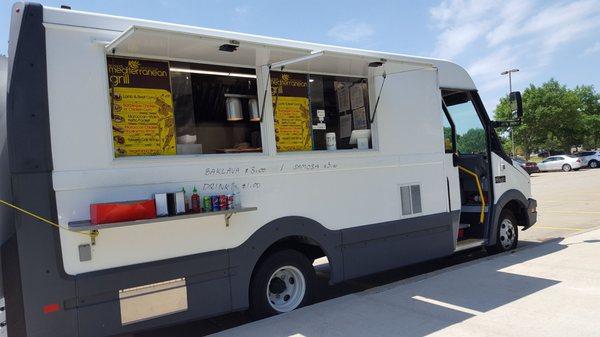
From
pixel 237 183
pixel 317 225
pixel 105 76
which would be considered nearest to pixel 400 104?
pixel 317 225

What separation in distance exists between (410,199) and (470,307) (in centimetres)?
153

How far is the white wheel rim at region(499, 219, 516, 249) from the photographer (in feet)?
23.0

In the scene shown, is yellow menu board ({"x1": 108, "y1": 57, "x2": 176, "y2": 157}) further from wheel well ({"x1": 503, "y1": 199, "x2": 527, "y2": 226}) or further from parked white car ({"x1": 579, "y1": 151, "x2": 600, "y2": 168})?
parked white car ({"x1": 579, "y1": 151, "x2": 600, "y2": 168})

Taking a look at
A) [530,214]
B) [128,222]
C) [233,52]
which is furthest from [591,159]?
[128,222]

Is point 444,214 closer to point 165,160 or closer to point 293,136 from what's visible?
point 293,136

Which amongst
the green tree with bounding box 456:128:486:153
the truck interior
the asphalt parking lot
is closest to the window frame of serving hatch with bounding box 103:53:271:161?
the asphalt parking lot

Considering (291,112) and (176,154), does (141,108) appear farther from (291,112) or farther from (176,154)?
(291,112)

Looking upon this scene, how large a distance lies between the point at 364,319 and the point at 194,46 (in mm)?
2921

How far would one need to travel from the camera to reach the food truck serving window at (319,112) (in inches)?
191

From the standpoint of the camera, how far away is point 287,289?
4.87 metres

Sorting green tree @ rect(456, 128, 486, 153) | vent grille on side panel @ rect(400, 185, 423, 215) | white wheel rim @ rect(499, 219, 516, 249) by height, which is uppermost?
green tree @ rect(456, 128, 486, 153)

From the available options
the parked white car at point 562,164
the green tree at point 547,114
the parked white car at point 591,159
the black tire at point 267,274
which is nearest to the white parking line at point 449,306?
the black tire at point 267,274

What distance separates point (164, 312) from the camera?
3883 millimetres

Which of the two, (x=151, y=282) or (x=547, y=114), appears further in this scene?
(x=547, y=114)
